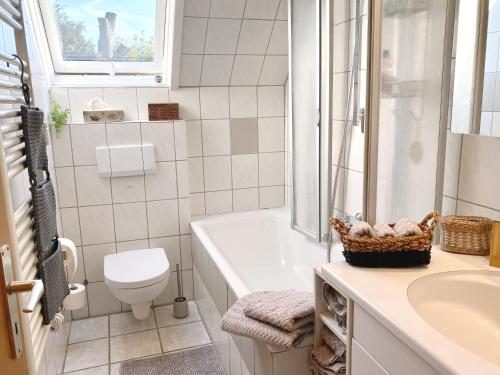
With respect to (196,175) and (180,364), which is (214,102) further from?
(180,364)

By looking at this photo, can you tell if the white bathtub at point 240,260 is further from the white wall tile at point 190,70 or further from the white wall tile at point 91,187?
the white wall tile at point 190,70

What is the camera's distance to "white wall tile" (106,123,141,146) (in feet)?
9.59

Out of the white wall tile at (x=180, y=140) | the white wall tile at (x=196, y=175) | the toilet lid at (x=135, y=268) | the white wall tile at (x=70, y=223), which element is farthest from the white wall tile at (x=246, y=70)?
Result: the white wall tile at (x=70, y=223)

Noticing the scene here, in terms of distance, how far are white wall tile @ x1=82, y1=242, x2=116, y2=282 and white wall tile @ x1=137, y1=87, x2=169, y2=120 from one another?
0.95 metres

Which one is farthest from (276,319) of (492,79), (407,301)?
(492,79)

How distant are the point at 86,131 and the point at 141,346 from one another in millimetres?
1416

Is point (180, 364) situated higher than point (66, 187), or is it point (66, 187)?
point (66, 187)

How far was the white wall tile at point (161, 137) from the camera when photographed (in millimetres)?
2990

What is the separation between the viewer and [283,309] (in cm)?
161

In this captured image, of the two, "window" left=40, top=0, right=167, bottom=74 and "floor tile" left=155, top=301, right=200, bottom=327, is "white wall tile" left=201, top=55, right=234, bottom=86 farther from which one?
"floor tile" left=155, top=301, right=200, bottom=327

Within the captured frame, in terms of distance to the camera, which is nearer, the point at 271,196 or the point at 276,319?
the point at 276,319

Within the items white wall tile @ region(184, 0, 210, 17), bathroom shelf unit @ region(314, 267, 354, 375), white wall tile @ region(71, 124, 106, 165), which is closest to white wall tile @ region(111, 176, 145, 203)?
white wall tile @ region(71, 124, 106, 165)

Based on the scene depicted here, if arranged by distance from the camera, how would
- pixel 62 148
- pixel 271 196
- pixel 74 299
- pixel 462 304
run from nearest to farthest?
pixel 462 304
pixel 74 299
pixel 62 148
pixel 271 196

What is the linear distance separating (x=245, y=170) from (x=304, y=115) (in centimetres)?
94
